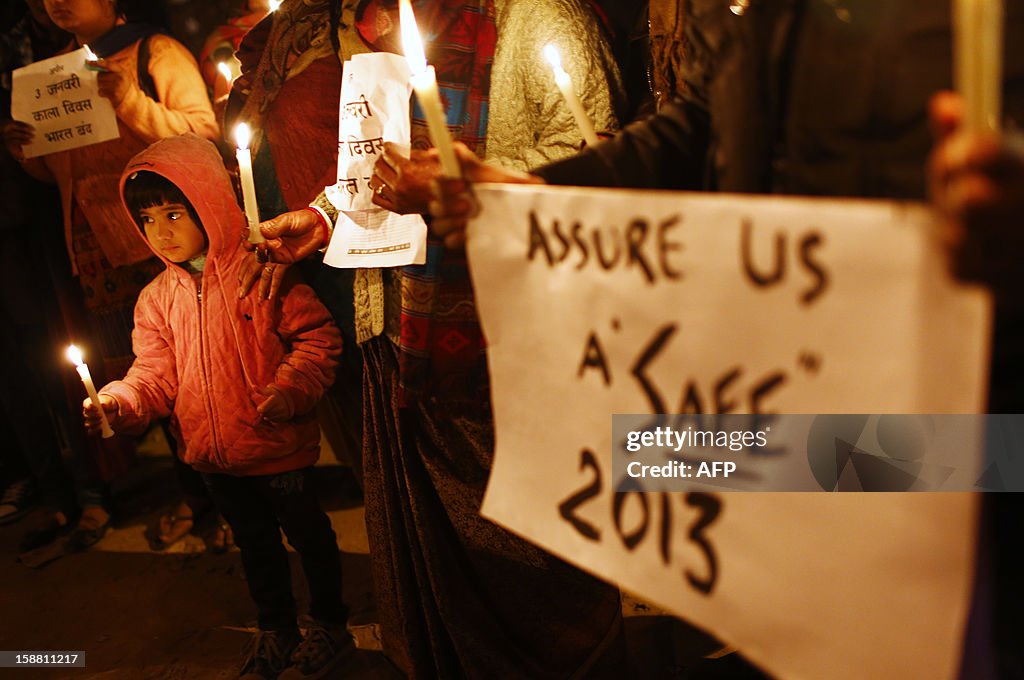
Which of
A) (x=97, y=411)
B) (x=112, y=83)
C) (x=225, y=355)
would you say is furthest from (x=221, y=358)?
Result: (x=112, y=83)

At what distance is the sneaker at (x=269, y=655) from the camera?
2387mm

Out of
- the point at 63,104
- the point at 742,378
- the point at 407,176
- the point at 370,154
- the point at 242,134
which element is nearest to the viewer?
the point at 742,378

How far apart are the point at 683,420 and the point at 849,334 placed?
24 cm

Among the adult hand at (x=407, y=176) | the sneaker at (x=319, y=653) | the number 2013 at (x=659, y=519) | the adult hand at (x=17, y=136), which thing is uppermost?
the adult hand at (x=17, y=136)

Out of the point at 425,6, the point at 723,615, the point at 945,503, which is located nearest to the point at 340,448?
the point at 425,6

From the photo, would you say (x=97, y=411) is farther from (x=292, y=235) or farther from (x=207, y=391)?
(x=292, y=235)

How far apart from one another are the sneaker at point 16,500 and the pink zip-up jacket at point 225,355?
2284mm

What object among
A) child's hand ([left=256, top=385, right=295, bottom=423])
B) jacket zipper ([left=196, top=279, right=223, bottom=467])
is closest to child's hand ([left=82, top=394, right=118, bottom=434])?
jacket zipper ([left=196, top=279, right=223, bottom=467])

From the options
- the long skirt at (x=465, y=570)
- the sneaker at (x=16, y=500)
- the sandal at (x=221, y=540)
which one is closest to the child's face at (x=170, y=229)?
the long skirt at (x=465, y=570)

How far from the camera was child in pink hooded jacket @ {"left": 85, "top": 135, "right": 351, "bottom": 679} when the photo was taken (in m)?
2.15

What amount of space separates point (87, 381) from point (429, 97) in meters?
1.50

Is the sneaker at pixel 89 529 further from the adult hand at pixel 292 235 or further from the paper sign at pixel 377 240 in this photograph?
the paper sign at pixel 377 240

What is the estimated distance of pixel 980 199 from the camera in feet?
1.99

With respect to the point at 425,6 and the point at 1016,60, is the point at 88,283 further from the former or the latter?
the point at 1016,60
